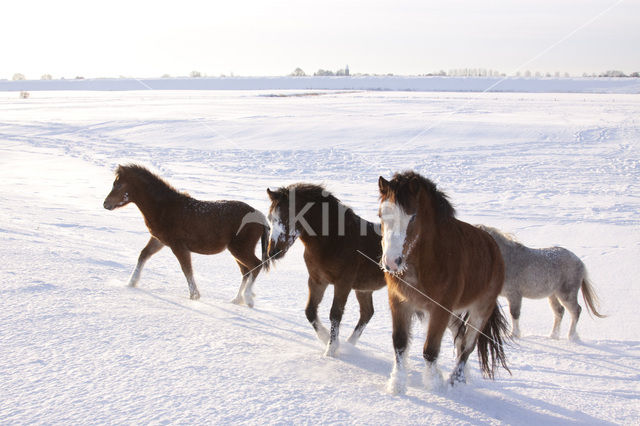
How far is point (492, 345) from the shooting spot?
4.44 m

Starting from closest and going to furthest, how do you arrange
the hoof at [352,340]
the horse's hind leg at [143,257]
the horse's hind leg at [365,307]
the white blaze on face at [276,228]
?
the white blaze on face at [276,228] → the hoof at [352,340] → the horse's hind leg at [365,307] → the horse's hind leg at [143,257]

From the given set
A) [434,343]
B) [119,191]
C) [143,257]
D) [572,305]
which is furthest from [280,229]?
[572,305]

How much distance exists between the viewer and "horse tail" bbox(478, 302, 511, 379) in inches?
173

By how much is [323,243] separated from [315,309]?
0.59m

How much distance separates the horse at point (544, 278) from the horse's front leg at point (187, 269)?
339cm

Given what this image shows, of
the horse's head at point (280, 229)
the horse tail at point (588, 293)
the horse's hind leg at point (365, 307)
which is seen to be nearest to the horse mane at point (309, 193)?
the horse's head at point (280, 229)

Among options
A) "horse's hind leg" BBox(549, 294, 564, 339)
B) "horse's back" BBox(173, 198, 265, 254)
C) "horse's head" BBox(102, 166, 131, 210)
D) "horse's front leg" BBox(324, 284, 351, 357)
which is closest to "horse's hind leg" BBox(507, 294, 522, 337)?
"horse's hind leg" BBox(549, 294, 564, 339)

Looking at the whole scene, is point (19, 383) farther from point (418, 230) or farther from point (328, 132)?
point (328, 132)

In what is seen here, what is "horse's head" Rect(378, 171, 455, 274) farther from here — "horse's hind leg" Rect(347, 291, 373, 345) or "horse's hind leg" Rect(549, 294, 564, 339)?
"horse's hind leg" Rect(549, 294, 564, 339)

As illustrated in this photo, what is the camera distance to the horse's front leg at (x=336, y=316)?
449 cm

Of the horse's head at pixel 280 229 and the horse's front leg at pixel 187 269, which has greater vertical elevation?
the horse's head at pixel 280 229

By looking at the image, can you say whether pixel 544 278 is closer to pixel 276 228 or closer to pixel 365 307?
pixel 365 307

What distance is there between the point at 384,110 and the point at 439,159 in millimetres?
16159

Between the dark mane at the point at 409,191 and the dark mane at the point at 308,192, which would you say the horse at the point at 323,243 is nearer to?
the dark mane at the point at 308,192
